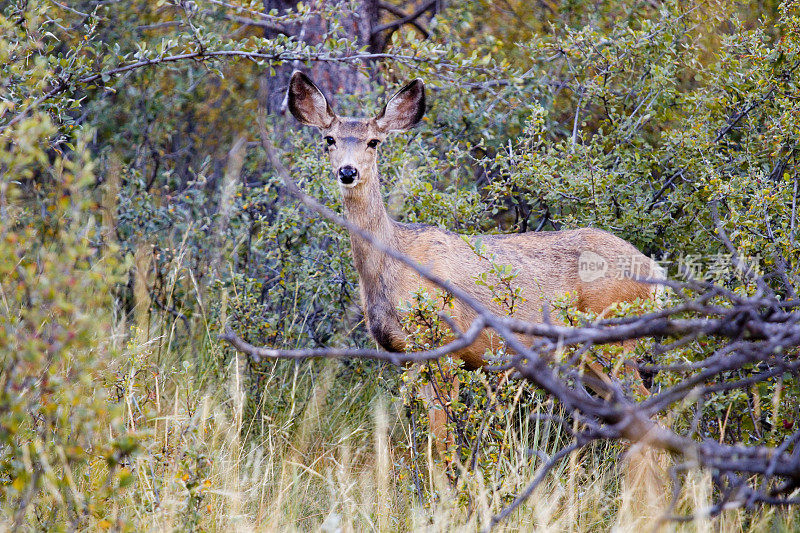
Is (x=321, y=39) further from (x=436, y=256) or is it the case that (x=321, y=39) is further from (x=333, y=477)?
(x=333, y=477)

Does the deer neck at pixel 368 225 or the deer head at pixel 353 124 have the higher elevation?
the deer head at pixel 353 124

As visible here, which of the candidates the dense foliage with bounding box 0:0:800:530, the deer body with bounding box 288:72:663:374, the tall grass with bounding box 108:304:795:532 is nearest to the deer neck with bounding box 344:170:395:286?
the deer body with bounding box 288:72:663:374

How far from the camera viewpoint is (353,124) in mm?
6168

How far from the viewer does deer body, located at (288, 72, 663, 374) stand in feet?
18.9

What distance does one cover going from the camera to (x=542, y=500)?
452 centimetres

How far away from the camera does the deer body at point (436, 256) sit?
5.76 metres

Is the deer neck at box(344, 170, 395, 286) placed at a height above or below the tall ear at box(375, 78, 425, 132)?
below

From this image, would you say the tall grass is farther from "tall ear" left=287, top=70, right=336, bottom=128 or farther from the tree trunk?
the tree trunk

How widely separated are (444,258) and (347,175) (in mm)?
896

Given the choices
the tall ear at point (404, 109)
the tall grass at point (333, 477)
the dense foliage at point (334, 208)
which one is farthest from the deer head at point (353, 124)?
the tall grass at point (333, 477)

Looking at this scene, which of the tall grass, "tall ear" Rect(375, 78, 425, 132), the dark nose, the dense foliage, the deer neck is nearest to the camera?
the tall grass

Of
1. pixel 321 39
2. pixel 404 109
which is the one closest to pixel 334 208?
pixel 404 109

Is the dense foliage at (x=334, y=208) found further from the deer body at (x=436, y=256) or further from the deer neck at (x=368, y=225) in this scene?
the deer neck at (x=368, y=225)

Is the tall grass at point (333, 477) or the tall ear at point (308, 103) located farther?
the tall ear at point (308, 103)
